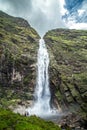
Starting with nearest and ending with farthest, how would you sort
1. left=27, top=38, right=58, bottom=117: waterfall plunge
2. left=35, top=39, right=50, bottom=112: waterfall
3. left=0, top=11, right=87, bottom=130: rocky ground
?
left=27, top=38, right=58, bottom=117: waterfall plunge, left=0, top=11, right=87, bottom=130: rocky ground, left=35, top=39, right=50, bottom=112: waterfall

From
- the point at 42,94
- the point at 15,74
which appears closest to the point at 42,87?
the point at 42,94

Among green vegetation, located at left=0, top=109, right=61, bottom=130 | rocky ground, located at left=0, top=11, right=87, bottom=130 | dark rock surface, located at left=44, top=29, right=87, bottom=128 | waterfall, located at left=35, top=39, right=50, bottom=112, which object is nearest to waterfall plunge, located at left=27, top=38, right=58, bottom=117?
waterfall, located at left=35, top=39, right=50, bottom=112

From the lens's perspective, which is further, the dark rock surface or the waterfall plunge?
the waterfall plunge

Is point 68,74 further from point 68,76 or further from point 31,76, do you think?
point 31,76

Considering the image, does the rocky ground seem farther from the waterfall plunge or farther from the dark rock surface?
the waterfall plunge

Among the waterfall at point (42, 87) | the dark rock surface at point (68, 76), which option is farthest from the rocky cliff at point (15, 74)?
the dark rock surface at point (68, 76)

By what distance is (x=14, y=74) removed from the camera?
163 m

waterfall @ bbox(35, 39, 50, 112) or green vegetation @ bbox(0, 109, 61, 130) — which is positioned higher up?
green vegetation @ bbox(0, 109, 61, 130)

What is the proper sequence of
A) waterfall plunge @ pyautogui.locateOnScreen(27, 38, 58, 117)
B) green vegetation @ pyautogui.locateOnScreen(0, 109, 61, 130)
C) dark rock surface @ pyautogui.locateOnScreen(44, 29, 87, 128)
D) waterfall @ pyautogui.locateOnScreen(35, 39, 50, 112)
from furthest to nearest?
waterfall @ pyautogui.locateOnScreen(35, 39, 50, 112), waterfall plunge @ pyautogui.locateOnScreen(27, 38, 58, 117), dark rock surface @ pyautogui.locateOnScreen(44, 29, 87, 128), green vegetation @ pyautogui.locateOnScreen(0, 109, 61, 130)

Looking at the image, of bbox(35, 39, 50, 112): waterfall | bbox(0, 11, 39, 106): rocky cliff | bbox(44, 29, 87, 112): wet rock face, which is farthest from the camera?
bbox(0, 11, 39, 106): rocky cliff

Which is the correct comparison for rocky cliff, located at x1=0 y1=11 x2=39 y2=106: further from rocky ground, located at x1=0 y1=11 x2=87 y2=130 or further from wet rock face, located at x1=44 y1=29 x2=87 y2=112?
wet rock face, located at x1=44 y1=29 x2=87 y2=112

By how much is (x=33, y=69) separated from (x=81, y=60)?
31.3m

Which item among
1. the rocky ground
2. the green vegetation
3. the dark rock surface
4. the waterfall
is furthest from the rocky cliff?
the green vegetation

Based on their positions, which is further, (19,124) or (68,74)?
(68,74)
